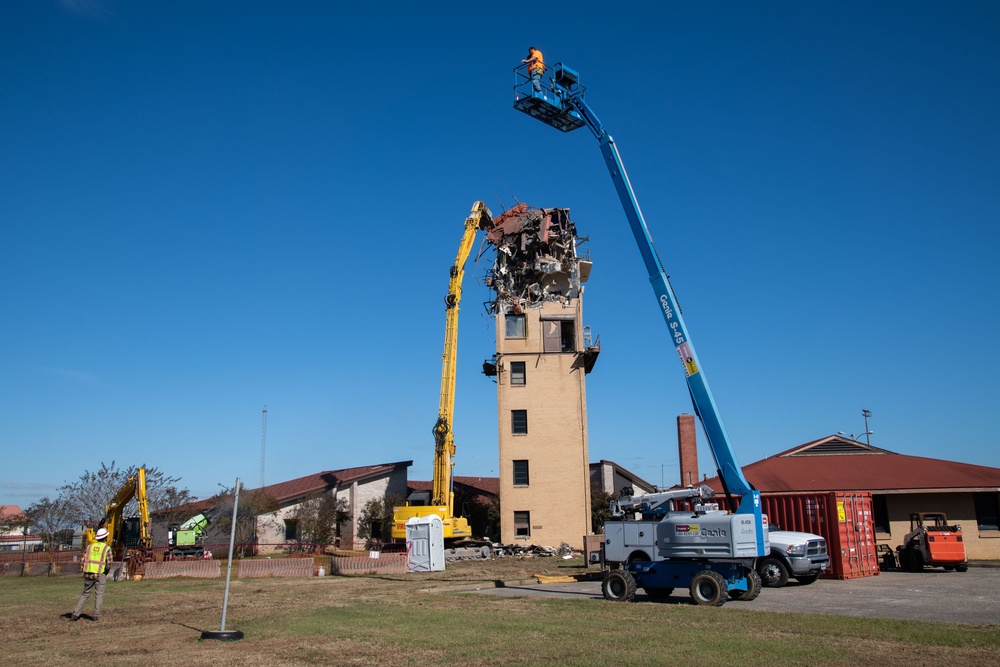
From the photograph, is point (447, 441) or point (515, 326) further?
point (515, 326)

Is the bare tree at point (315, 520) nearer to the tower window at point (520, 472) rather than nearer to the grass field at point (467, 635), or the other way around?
the tower window at point (520, 472)

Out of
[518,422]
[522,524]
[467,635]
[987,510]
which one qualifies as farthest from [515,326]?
[467,635]

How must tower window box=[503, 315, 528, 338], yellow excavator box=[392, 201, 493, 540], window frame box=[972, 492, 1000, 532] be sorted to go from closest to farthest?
window frame box=[972, 492, 1000, 532]
yellow excavator box=[392, 201, 493, 540]
tower window box=[503, 315, 528, 338]

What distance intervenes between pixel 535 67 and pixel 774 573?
47.0 ft

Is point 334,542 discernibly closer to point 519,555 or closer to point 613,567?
point 519,555

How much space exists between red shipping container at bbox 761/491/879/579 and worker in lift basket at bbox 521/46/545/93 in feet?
46.5

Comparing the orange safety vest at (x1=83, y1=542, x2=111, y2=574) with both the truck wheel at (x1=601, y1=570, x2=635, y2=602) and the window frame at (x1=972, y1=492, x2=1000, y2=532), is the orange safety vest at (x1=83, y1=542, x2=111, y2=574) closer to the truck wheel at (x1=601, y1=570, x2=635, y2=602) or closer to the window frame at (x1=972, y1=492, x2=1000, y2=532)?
the truck wheel at (x1=601, y1=570, x2=635, y2=602)

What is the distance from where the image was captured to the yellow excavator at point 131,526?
30.0 meters

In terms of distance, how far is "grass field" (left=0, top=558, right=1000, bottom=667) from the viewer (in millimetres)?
10281

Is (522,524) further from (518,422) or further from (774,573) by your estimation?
(774,573)

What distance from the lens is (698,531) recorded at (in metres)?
16.5

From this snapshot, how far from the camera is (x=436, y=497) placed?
37250 millimetres

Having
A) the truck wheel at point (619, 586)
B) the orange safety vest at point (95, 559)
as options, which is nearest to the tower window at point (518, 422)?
the truck wheel at point (619, 586)

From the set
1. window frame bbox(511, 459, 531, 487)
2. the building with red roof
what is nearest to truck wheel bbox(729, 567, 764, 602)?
the building with red roof
